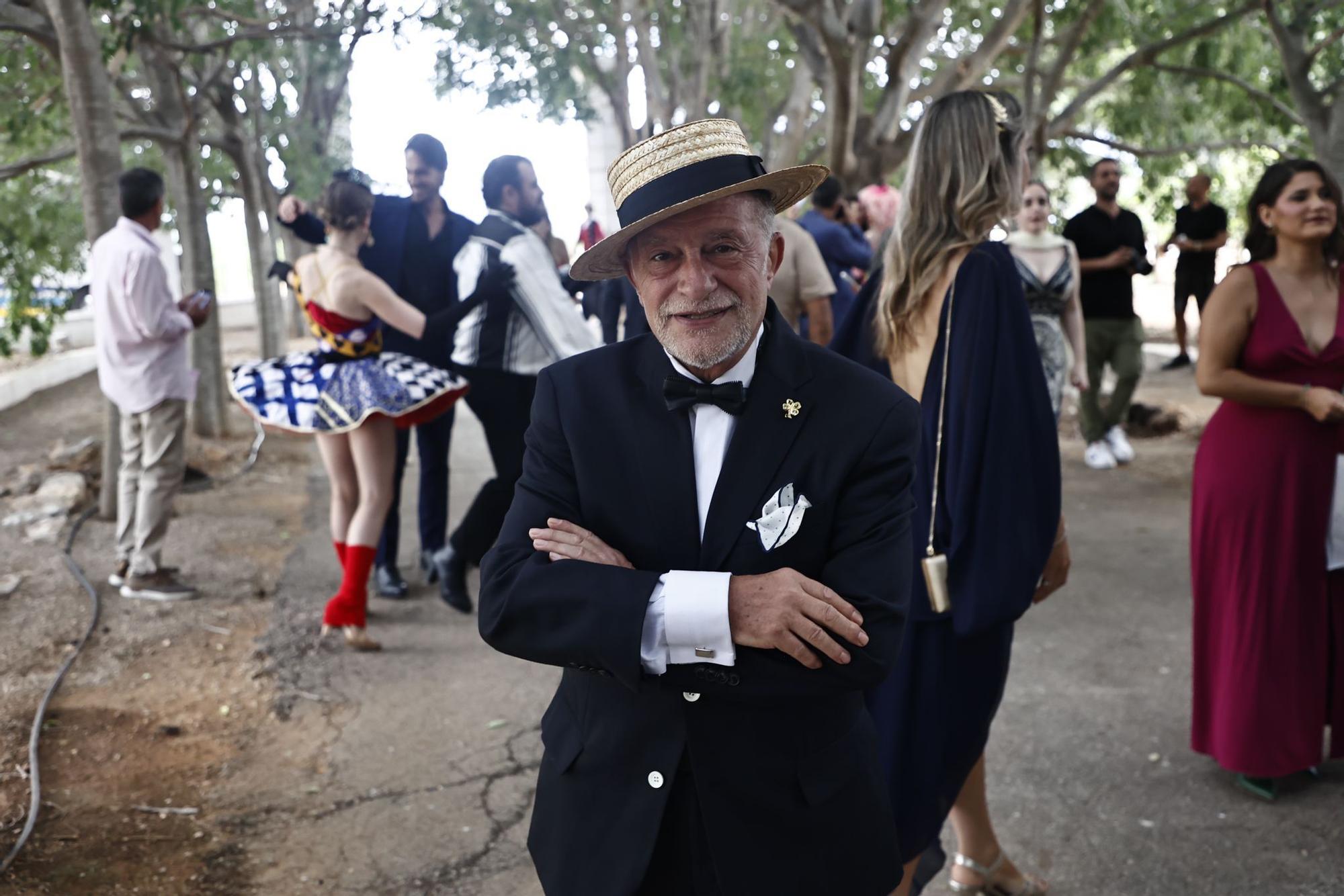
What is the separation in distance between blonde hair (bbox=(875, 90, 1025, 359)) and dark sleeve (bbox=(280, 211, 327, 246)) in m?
3.64

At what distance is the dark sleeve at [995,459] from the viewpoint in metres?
2.85

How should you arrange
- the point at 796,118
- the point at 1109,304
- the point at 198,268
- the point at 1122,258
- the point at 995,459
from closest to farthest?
the point at 995,459
the point at 1122,258
the point at 1109,304
the point at 198,268
the point at 796,118

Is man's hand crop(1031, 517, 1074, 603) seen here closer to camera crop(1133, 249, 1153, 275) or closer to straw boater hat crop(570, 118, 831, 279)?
straw boater hat crop(570, 118, 831, 279)

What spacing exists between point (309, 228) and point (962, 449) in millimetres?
4156

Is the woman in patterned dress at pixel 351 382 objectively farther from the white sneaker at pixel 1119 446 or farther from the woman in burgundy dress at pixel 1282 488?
the white sneaker at pixel 1119 446

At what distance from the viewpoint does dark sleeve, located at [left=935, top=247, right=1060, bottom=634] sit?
285cm

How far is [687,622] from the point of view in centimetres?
179

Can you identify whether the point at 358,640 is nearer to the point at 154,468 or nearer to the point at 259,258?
the point at 154,468

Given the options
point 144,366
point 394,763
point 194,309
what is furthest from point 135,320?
point 394,763

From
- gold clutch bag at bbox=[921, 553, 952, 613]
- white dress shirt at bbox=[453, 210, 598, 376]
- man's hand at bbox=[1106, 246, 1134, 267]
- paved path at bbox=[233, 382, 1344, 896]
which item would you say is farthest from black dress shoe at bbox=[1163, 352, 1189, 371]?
gold clutch bag at bbox=[921, 553, 952, 613]

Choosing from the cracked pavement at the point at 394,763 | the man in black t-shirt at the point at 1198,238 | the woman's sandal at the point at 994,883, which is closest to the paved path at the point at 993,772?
the cracked pavement at the point at 394,763

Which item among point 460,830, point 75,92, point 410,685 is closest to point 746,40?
point 75,92

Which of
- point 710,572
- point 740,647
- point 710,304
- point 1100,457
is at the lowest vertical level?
point 1100,457

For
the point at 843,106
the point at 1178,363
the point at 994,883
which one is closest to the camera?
the point at 994,883
